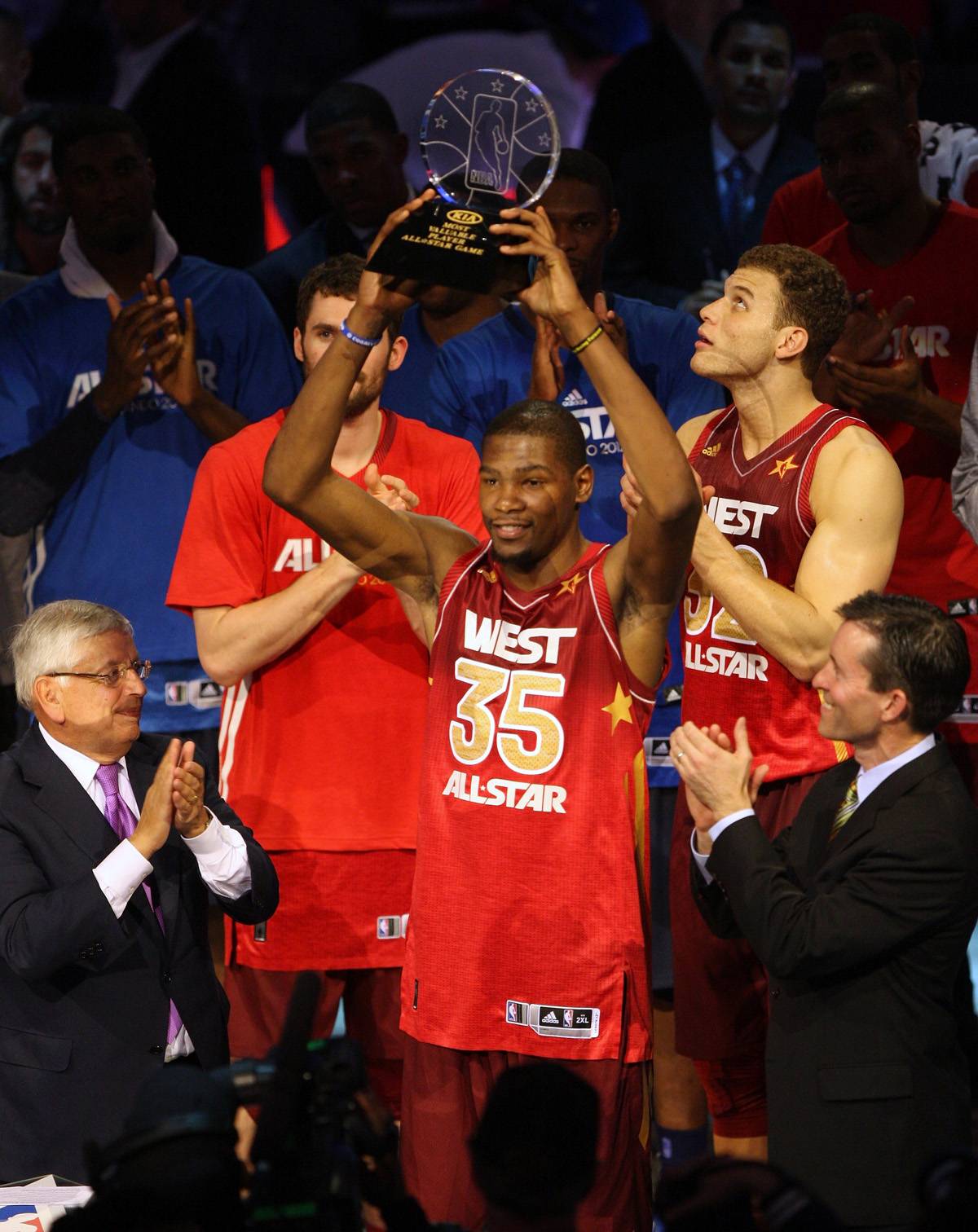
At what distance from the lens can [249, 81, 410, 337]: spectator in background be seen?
563 cm

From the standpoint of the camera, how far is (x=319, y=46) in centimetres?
830

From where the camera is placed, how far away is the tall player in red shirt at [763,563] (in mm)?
3941

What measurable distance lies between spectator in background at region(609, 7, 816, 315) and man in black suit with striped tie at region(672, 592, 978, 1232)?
2667 millimetres

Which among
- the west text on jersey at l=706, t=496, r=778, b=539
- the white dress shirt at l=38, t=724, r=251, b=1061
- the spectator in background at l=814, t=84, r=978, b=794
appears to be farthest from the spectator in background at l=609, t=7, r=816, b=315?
the white dress shirt at l=38, t=724, r=251, b=1061

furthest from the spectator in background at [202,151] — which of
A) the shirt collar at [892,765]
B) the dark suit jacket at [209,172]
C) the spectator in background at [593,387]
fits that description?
the shirt collar at [892,765]

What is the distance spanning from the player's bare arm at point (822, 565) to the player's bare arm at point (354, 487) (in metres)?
0.56

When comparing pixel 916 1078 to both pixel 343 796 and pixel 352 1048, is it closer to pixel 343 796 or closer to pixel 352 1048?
pixel 352 1048

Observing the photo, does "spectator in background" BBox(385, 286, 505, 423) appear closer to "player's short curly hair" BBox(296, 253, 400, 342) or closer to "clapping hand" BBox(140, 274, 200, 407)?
"clapping hand" BBox(140, 274, 200, 407)

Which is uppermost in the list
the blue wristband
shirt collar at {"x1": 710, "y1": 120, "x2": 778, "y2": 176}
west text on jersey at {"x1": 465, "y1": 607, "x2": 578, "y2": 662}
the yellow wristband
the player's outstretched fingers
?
shirt collar at {"x1": 710, "y1": 120, "x2": 778, "y2": 176}

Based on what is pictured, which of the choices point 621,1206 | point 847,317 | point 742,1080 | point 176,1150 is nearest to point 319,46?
point 847,317

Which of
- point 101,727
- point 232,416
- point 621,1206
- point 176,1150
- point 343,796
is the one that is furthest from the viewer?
point 232,416

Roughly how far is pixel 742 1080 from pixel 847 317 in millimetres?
1882

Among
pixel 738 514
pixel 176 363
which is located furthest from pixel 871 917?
pixel 176 363

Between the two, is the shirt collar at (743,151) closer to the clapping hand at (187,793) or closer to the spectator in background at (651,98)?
the spectator in background at (651,98)
